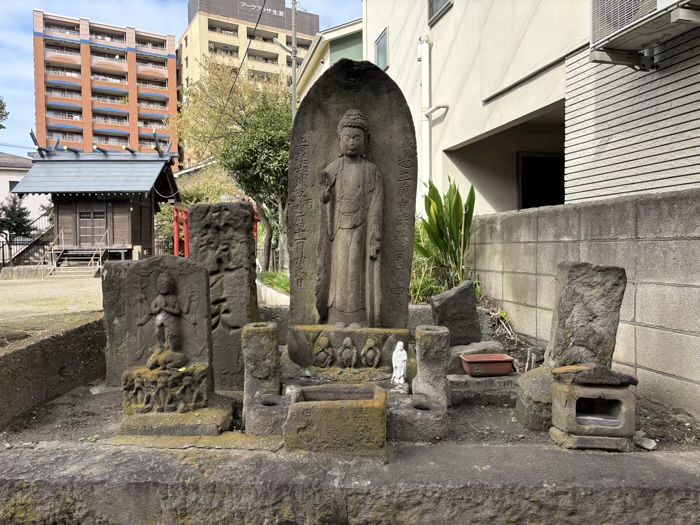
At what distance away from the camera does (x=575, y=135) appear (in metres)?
5.70

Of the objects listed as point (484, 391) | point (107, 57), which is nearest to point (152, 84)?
point (107, 57)

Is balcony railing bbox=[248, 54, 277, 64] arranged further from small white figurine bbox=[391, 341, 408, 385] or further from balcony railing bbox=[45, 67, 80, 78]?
small white figurine bbox=[391, 341, 408, 385]

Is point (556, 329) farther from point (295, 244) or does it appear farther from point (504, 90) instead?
point (504, 90)

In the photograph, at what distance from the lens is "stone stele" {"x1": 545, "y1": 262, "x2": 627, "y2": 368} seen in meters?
3.06

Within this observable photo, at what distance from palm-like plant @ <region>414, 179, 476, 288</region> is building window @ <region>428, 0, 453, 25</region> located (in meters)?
4.71

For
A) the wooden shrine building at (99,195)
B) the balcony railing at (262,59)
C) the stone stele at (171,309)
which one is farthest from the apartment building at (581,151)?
the balcony railing at (262,59)

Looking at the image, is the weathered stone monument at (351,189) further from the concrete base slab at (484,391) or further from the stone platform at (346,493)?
the stone platform at (346,493)

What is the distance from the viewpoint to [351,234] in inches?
158

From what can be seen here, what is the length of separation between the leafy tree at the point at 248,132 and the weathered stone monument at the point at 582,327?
9726 millimetres

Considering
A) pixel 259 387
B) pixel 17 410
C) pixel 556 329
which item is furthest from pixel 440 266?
pixel 17 410

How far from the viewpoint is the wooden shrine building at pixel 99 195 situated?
56.7 ft

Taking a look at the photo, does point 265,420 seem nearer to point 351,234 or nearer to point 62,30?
point 351,234

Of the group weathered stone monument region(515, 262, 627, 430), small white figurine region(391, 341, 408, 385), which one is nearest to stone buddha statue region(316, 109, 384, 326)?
small white figurine region(391, 341, 408, 385)

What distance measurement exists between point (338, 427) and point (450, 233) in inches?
172
